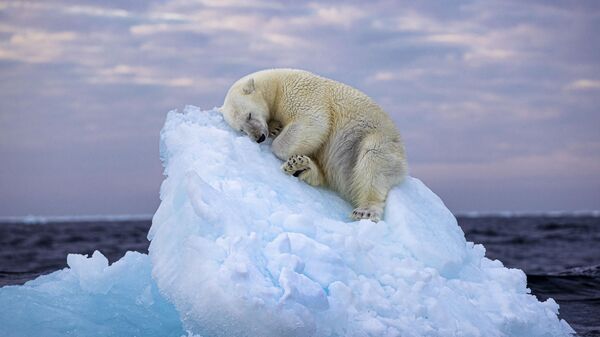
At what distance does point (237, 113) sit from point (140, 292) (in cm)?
195

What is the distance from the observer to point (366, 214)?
6352 mm

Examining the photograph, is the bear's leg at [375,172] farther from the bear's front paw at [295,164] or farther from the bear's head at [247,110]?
the bear's head at [247,110]

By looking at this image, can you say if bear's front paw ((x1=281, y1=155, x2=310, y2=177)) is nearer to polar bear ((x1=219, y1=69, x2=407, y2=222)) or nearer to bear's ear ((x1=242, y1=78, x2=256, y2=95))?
polar bear ((x1=219, y1=69, x2=407, y2=222))

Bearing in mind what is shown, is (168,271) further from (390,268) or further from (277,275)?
(390,268)

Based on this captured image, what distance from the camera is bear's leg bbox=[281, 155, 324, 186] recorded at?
6496 millimetres

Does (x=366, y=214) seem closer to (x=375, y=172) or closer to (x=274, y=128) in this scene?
(x=375, y=172)

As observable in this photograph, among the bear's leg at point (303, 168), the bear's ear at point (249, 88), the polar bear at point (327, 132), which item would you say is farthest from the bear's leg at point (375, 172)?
the bear's ear at point (249, 88)

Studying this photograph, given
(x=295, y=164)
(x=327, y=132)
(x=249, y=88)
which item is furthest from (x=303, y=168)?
(x=249, y=88)

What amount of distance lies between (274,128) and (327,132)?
67cm

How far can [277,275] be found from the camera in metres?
4.97

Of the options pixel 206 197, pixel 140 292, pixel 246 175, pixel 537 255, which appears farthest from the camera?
pixel 537 255

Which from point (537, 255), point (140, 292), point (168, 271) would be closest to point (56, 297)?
point (140, 292)

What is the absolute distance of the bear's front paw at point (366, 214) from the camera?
6332 millimetres

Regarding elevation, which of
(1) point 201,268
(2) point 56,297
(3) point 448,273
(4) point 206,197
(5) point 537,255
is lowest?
(5) point 537,255
